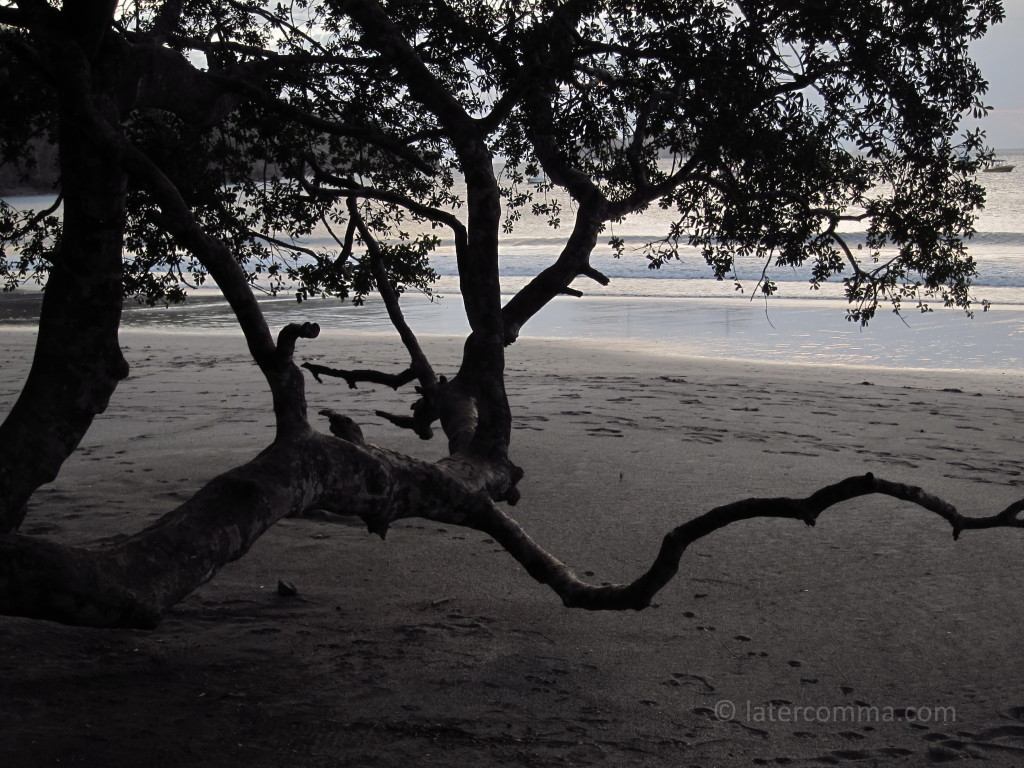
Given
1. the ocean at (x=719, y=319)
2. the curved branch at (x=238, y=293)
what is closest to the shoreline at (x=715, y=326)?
the ocean at (x=719, y=319)

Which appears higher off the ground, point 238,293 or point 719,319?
point 719,319

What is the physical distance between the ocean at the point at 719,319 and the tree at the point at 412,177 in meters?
6.60

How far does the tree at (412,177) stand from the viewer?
3.79 meters

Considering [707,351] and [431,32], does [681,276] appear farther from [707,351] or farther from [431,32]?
[431,32]

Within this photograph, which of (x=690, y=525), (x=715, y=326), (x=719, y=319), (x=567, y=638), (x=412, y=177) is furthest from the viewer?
(x=719, y=319)

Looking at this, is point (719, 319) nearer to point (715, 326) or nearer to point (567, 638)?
point (715, 326)

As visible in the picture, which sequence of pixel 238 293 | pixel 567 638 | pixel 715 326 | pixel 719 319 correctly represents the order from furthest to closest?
pixel 719 319 → pixel 715 326 → pixel 567 638 → pixel 238 293

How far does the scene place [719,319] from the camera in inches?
894

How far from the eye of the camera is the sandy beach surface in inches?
145

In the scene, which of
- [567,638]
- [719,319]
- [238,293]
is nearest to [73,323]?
[238,293]

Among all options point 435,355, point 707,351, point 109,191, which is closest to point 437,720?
point 109,191

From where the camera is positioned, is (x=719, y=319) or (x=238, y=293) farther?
(x=719, y=319)

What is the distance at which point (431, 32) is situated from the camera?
251 inches

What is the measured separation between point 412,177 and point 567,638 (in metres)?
4.97
